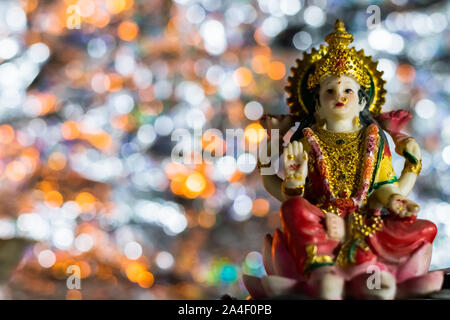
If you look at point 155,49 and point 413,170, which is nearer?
point 413,170

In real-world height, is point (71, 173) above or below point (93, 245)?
above

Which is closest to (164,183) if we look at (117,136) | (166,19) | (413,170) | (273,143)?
(117,136)

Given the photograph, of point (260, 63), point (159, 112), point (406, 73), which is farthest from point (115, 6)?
point (406, 73)

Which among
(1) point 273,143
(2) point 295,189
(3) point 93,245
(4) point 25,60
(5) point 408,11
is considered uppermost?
(5) point 408,11

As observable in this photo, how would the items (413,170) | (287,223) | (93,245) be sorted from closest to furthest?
1. (287,223)
2. (413,170)
3. (93,245)

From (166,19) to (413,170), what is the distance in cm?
166

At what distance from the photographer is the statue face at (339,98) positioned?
61.0 inches

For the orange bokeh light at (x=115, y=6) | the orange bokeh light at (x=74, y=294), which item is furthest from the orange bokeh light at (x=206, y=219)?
the orange bokeh light at (x=115, y=6)

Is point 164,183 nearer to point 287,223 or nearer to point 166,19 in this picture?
point 166,19

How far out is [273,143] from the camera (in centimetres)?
159

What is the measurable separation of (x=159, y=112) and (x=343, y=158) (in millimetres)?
1458

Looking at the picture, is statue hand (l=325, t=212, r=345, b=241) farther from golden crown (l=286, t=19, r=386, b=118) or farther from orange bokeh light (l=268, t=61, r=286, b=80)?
orange bokeh light (l=268, t=61, r=286, b=80)

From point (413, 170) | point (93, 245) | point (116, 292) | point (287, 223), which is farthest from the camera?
point (93, 245)

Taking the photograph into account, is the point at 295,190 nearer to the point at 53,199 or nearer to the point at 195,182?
the point at 195,182
